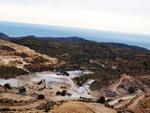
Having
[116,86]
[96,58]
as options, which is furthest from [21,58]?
[96,58]

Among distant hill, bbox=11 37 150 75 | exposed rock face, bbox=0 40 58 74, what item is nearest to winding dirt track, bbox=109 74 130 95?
distant hill, bbox=11 37 150 75

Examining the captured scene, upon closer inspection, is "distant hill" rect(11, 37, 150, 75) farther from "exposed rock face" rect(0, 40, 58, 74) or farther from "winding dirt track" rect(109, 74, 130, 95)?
"winding dirt track" rect(109, 74, 130, 95)

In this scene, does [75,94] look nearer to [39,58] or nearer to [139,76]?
[139,76]

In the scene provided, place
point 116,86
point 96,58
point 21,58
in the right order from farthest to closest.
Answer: point 96,58
point 21,58
point 116,86

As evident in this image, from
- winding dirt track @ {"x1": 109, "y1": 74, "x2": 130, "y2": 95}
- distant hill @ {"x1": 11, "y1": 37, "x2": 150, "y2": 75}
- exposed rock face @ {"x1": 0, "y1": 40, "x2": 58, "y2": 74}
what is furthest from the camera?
distant hill @ {"x1": 11, "y1": 37, "x2": 150, "y2": 75}

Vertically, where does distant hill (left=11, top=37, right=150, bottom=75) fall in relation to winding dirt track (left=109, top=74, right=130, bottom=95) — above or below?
above

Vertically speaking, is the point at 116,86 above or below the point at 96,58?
below

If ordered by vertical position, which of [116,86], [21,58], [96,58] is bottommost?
[116,86]

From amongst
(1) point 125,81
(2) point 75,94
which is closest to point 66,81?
(2) point 75,94

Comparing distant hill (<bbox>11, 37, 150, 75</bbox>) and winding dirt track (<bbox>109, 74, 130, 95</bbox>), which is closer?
winding dirt track (<bbox>109, 74, 130, 95</bbox>)

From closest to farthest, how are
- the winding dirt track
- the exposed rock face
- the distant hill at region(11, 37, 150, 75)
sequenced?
the winding dirt track, the exposed rock face, the distant hill at region(11, 37, 150, 75)

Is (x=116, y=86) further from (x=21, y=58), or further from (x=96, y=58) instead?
(x=96, y=58)
